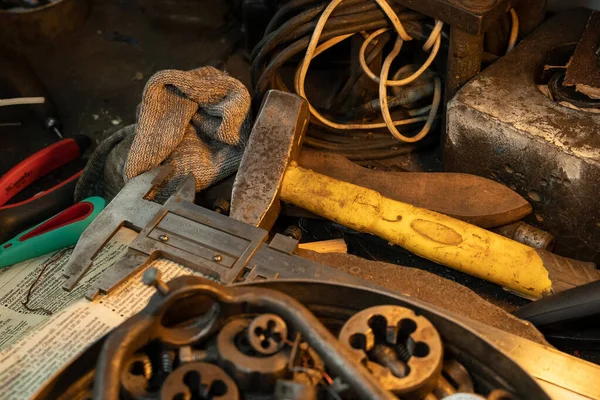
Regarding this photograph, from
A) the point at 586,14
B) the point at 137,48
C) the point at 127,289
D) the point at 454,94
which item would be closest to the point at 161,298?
the point at 127,289

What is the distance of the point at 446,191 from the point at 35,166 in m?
0.79

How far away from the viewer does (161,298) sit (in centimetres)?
64

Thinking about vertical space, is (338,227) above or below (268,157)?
below

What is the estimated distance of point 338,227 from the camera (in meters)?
1.08

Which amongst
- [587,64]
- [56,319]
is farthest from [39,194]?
[587,64]

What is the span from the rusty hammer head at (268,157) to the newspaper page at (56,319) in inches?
6.0

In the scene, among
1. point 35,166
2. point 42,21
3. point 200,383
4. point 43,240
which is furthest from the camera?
point 42,21

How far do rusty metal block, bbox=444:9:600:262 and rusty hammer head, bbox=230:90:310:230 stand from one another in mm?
239

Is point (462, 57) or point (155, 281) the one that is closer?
point (155, 281)

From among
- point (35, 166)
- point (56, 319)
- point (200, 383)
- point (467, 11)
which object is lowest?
point (35, 166)

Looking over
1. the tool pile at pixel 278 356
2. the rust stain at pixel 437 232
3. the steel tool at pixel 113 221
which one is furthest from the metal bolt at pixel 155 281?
the rust stain at pixel 437 232

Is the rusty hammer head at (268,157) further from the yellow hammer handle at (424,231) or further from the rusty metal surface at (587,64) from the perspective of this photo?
the rusty metal surface at (587,64)

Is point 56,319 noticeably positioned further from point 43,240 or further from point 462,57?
point 462,57

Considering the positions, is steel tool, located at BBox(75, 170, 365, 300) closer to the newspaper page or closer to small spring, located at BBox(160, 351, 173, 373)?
the newspaper page
